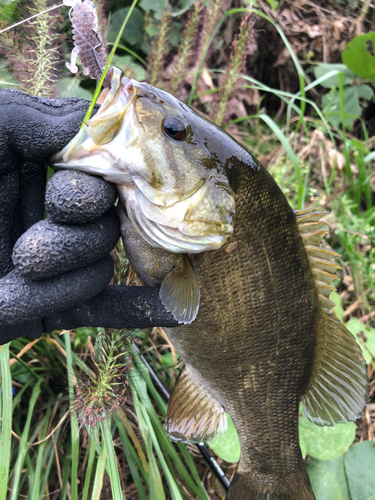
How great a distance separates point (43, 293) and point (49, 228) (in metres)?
0.12

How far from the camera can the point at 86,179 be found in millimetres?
668

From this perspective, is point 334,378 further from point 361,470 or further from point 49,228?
point 49,228

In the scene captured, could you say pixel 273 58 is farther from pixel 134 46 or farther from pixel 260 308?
pixel 260 308

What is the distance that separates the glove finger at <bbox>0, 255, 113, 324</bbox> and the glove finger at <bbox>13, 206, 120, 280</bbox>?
0.8 inches

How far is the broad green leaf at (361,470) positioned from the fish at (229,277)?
0.41m

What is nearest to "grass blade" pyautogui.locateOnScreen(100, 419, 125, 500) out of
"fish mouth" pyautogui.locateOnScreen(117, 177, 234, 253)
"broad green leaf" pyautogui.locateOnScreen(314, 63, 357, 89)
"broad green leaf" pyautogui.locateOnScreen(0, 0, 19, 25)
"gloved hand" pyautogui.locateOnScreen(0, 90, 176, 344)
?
"gloved hand" pyautogui.locateOnScreen(0, 90, 176, 344)

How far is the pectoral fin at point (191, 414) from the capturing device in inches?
40.7

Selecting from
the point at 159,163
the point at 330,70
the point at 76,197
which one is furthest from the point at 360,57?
the point at 76,197

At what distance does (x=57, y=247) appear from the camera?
2.17 feet

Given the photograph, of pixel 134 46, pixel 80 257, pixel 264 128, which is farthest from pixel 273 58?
pixel 80 257

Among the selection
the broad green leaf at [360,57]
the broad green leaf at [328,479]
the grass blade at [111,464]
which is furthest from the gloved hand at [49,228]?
the broad green leaf at [360,57]

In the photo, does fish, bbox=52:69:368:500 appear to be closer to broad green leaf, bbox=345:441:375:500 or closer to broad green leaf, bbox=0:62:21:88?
broad green leaf, bbox=0:62:21:88

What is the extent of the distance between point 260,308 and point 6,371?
69 cm

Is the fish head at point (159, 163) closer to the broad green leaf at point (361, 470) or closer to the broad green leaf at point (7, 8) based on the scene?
the broad green leaf at point (7, 8)
